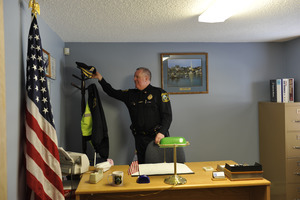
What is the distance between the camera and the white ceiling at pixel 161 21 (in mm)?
2301

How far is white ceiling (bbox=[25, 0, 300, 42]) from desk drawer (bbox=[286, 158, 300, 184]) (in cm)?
179

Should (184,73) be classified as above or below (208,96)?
above

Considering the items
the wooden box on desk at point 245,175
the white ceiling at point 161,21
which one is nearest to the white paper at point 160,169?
the wooden box on desk at point 245,175

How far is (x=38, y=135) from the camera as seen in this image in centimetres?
198

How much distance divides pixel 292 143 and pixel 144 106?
2120 mm

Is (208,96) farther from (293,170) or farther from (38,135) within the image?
(38,135)

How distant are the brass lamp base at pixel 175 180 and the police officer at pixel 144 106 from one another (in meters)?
1.27

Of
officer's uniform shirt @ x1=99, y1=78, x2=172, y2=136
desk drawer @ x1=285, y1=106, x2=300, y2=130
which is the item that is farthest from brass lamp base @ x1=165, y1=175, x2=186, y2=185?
desk drawer @ x1=285, y1=106, x2=300, y2=130

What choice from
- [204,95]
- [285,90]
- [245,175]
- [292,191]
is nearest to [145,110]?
[204,95]

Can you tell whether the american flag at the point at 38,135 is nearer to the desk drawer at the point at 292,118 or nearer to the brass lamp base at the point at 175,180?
the brass lamp base at the point at 175,180

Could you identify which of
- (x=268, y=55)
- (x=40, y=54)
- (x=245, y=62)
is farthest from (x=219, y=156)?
(x=40, y=54)

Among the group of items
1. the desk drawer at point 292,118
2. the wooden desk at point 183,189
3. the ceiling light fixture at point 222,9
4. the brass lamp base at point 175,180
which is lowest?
the wooden desk at point 183,189

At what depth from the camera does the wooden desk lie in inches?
77.1

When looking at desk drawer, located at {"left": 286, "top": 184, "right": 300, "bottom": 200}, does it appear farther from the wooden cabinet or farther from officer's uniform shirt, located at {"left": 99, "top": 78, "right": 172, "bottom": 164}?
officer's uniform shirt, located at {"left": 99, "top": 78, "right": 172, "bottom": 164}
